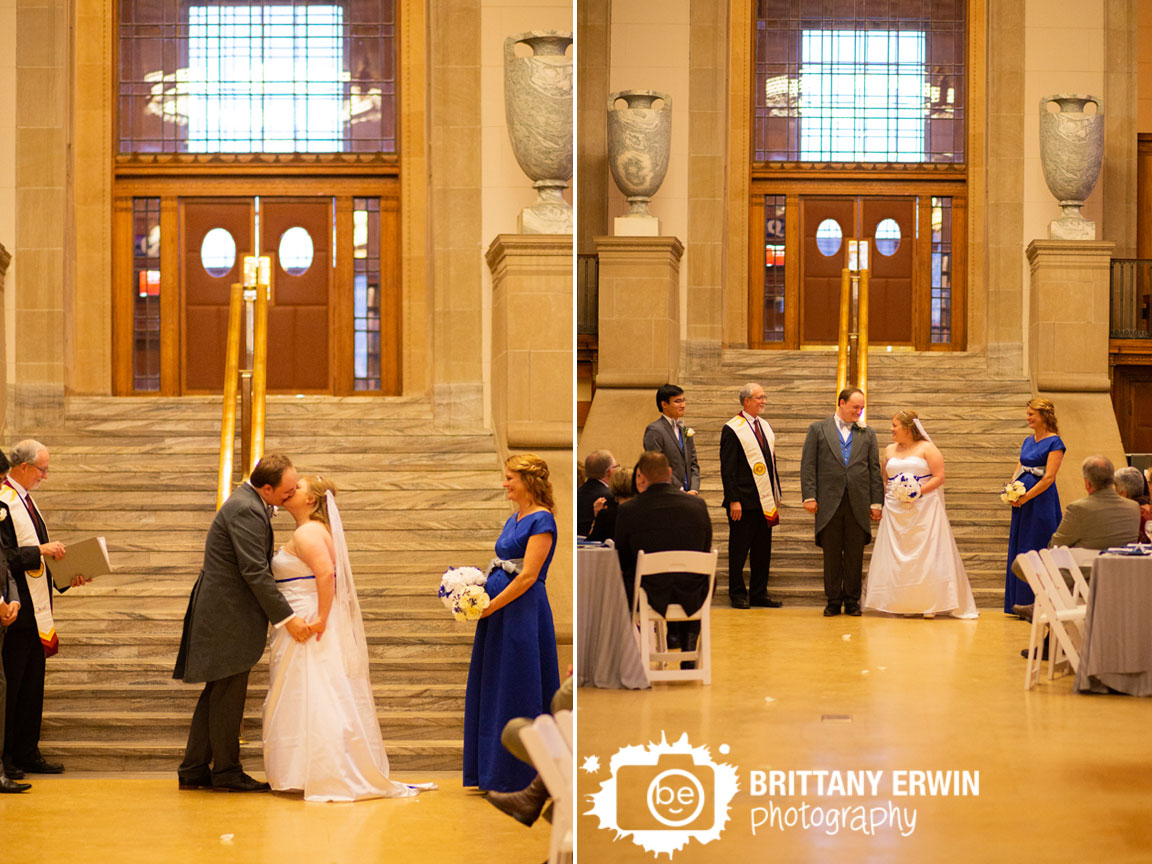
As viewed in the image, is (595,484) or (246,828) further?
(246,828)

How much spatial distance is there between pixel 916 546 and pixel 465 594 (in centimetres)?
225

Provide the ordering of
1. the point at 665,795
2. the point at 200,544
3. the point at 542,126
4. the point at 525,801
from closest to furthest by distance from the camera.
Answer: the point at 665,795, the point at 525,801, the point at 200,544, the point at 542,126

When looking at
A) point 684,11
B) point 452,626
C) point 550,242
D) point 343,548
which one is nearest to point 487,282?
point 550,242

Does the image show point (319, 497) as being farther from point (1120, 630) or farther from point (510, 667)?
point (1120, 630)

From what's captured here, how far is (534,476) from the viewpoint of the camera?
478cm

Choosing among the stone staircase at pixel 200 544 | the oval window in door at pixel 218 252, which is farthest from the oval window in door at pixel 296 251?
the stone staircase at pixel 200 544

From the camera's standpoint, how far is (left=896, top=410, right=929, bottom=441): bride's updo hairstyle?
303cm

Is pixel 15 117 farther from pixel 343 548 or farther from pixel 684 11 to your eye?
pixel 684 11

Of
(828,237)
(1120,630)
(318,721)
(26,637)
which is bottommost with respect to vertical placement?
(318,721)

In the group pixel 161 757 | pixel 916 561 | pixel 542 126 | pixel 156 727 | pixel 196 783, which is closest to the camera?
pixel 916 561

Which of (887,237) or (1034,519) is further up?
(887,237)

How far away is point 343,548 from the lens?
17.0ft

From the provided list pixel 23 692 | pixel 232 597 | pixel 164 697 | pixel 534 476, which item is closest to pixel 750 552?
pixel 534 476

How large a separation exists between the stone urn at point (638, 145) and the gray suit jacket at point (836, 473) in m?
0.60
